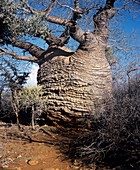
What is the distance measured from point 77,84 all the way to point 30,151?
93.4 inches

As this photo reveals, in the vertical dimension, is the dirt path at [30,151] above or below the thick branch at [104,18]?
below

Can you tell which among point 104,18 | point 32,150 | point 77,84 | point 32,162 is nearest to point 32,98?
point 77,84

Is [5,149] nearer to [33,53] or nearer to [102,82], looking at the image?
[102,82]

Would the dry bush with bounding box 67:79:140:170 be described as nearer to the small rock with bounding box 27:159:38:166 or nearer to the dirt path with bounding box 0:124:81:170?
the dirt path with bounding box 0:124:81:170

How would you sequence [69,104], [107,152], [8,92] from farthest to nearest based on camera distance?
[8,92] < [69,104] < [107,152]

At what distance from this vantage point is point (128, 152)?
A: 311cm

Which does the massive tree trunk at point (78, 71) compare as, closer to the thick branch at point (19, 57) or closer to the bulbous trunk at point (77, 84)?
the bulbous trunk at point (77, 84)

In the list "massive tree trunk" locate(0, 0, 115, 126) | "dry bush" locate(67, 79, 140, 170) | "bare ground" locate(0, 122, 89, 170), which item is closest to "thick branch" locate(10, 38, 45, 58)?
"massive tree trunk" locate(0, 0, 115, 126)

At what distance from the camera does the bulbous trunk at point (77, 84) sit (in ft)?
18.9

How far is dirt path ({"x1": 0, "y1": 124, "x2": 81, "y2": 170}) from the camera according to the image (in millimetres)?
3316

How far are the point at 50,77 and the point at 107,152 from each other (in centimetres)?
329

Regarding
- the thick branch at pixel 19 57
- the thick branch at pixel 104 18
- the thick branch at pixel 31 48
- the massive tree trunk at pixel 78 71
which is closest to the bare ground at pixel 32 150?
the massive tree trunk at pixel 78 71

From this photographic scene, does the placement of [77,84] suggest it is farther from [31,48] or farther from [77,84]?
[31,48]

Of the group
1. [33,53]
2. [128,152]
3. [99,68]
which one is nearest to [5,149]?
[128,152]
